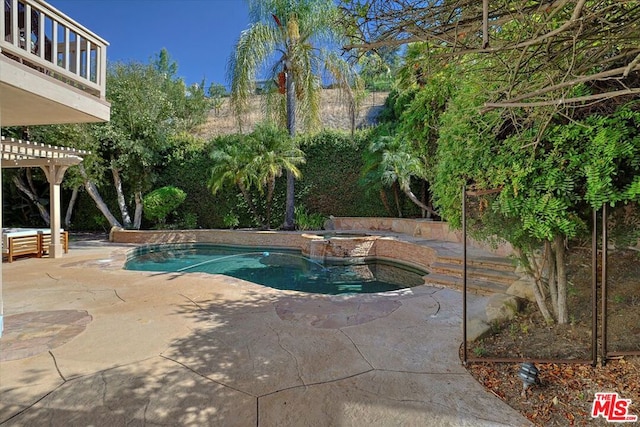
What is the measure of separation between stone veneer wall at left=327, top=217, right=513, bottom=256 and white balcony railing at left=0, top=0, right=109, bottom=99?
7652 millimetres

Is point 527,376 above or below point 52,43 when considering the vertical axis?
below

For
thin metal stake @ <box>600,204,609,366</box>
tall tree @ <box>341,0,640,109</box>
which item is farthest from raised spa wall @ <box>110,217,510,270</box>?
tall tree @ <box>341,0,640,109</box>

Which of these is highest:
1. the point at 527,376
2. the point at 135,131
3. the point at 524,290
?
the point at 135,131

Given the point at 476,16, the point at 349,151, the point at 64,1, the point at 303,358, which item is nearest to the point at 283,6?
the point at 349,151

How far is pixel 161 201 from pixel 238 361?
11546 mm

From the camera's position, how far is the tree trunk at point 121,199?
12.6 meters

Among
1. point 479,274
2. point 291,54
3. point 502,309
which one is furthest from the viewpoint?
point 291,54

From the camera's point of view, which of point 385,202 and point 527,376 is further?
point 385,202

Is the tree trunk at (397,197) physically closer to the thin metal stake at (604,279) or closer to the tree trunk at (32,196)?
the thin metal stake at (604,279)

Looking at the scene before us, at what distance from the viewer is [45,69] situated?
3855 millimetres

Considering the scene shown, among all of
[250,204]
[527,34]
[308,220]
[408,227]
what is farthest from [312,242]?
[527,34]

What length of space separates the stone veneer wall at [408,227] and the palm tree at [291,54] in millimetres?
3945

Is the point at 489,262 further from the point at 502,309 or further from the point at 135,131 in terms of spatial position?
the point at 135,131

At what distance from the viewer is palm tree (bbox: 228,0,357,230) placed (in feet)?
34.8
